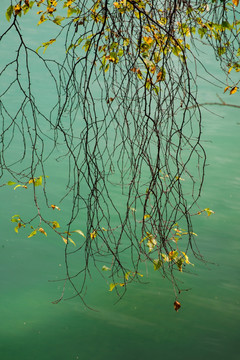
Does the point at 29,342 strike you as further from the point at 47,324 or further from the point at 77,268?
the point at 77,268

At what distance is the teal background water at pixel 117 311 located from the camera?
4.40 meters

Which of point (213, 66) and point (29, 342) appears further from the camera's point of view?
point (213, 66)

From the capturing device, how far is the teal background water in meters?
4.40

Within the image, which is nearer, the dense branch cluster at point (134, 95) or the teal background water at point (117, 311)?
the dense branch cluster at point (134, 95)

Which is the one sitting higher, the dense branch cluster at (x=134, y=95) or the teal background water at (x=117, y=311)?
the dense branch cluster at (x=134, y=95)

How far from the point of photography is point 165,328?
4648 millimetres

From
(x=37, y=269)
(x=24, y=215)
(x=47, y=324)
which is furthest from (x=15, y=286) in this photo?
(x=24, y=215)

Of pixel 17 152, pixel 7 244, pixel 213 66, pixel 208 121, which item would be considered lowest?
pixel 7 244

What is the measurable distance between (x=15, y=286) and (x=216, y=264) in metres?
1.91

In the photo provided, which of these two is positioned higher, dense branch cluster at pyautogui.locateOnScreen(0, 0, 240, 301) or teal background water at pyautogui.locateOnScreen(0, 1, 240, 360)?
dense branch cluster at pyautogui.locateOnScreen(0, 0, 240, 301)

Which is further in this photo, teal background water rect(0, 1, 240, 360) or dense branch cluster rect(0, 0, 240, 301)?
teal background water rect(0, 1, 240, 360)

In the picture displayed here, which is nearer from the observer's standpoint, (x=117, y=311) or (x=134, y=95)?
(x=134, y=95)

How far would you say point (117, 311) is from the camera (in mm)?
4789

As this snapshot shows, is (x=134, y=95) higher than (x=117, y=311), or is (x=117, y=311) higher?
(x=134, y=95)
